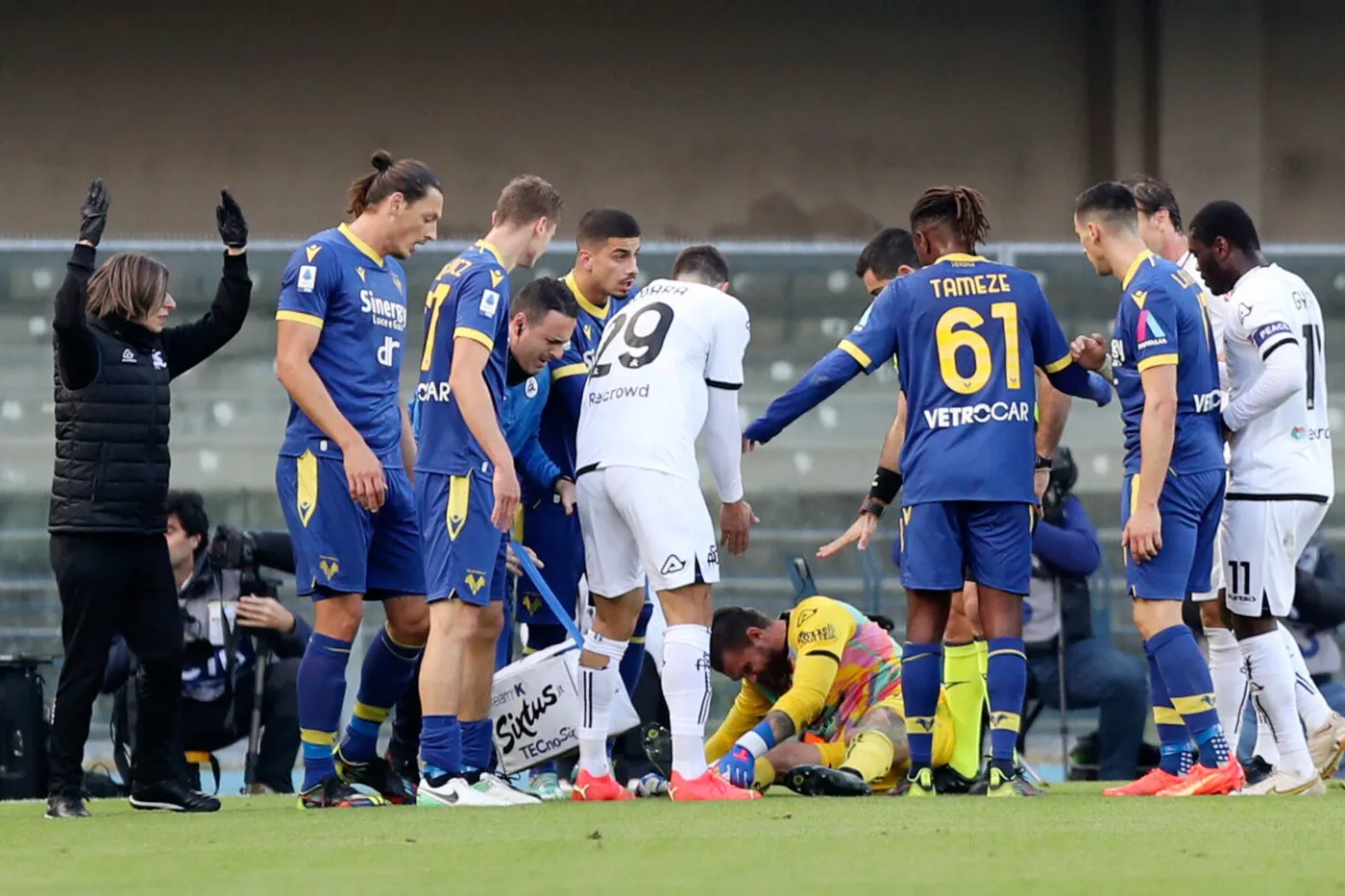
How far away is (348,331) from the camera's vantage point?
267 inches

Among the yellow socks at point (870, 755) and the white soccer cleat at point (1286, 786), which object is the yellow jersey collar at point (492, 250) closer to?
the yellow socks at point (870, 755)

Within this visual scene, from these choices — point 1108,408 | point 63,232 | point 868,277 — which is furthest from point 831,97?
point 868,277

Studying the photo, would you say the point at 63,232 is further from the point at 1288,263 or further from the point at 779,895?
the point at 779,895

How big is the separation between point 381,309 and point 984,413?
2061mm

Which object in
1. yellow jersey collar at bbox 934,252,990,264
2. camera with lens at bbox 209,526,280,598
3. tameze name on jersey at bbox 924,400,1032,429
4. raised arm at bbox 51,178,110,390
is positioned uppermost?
yellow jersey collar at bbox 934,252,990,264

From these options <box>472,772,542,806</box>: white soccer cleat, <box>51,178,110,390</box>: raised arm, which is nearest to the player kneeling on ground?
<box>472,772,542,806</box>: white soccer cleat

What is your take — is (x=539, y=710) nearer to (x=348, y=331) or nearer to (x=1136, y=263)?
(x=348, y=331)

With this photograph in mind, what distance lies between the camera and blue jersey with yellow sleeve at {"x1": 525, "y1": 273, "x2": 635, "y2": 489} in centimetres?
779

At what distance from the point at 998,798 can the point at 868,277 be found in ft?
7.59

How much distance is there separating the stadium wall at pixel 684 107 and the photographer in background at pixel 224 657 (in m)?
4.74

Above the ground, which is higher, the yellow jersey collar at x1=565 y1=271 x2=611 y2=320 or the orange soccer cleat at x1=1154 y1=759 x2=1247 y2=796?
the yellow jersey collar at x1=565 y1=271 x2=611 y2=320

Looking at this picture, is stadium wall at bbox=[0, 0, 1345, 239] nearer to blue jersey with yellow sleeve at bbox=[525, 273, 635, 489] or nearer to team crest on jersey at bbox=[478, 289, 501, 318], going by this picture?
blue jersey with yellow sleeve at bbox=[525, 273, 635, 489]

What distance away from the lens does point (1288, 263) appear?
39.0ft

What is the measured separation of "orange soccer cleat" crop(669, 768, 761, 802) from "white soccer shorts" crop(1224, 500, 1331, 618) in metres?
1.85
